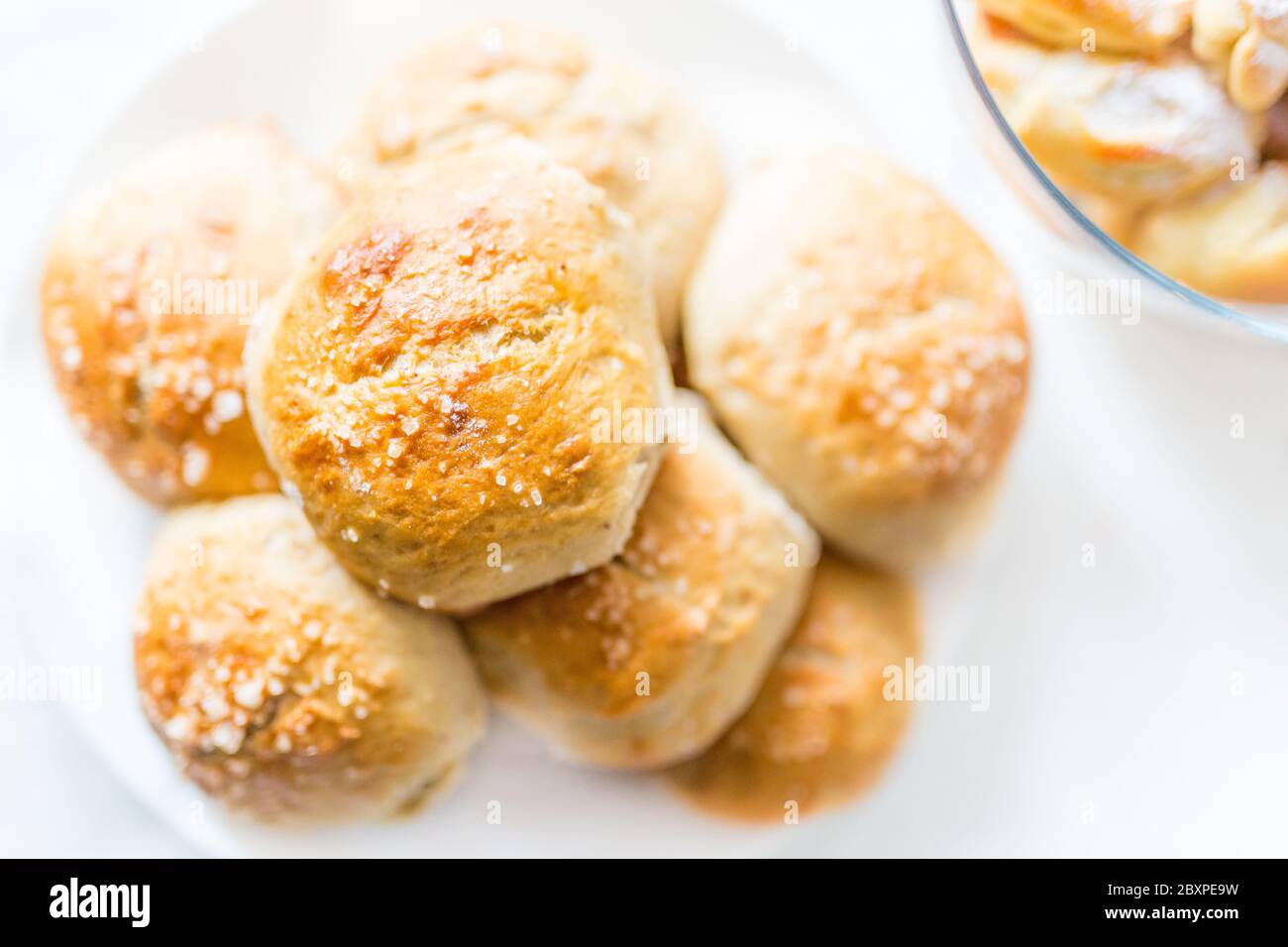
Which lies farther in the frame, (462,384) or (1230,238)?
Answer: (1230,238)

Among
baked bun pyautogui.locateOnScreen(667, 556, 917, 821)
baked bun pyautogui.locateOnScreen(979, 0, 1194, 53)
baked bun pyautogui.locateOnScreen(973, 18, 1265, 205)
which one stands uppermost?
baked bun pyautogui.locateOnScreen(979, 0, 1194, 53)

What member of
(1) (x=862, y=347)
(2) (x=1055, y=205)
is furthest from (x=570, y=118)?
(2) (x=1055, y=205)

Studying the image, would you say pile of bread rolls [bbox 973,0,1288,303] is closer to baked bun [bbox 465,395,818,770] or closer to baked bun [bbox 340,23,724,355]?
baked bun [bbox 340,23,724,355]

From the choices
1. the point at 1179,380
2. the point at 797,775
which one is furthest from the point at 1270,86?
the point at 797,775

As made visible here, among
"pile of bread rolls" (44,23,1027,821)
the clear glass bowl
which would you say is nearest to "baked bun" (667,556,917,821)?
"pile of bread rolls" (44,23,1027,821)

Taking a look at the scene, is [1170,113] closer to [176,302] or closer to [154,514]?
[176,302]

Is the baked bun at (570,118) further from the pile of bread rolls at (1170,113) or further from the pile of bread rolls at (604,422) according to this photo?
the pile of bread rolls at (1170,113)

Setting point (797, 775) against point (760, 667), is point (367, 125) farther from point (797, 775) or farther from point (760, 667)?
point (797, 775)
